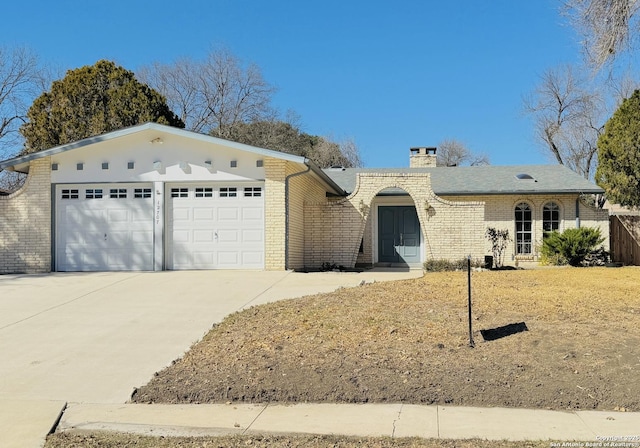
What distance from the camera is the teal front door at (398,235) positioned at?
20.0 m

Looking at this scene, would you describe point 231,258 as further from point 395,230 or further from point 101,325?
point 395,230

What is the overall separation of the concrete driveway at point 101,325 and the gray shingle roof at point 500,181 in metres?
7.75

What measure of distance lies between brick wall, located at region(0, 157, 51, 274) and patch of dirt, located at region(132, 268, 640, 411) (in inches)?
347

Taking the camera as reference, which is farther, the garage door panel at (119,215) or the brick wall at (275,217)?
the garage door panel at (119,215)

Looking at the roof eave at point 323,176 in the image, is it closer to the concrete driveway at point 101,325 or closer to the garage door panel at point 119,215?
the concrete driveway at point 101,325

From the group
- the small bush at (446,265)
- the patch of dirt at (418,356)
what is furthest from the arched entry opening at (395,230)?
the patch of dirt at (418,356)

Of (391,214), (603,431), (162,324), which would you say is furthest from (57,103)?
(603,431)

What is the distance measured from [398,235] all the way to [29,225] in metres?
11.7

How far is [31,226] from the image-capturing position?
15.3m

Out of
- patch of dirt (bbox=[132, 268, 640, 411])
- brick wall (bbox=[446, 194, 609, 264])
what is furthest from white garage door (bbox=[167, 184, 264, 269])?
brick wall (bbox=[446, 194, 609, 264])

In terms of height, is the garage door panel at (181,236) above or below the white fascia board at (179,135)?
below

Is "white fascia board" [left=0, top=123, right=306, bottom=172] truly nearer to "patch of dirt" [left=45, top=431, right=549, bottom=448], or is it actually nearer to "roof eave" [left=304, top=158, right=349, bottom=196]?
"roof eave" [left=304, top=158, right=349, bottom=196]

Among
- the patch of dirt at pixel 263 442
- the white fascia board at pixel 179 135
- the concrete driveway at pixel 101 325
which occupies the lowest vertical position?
the patch of dirt at pixel 263 442

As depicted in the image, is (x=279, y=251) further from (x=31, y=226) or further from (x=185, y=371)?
(x=185, y=371)
